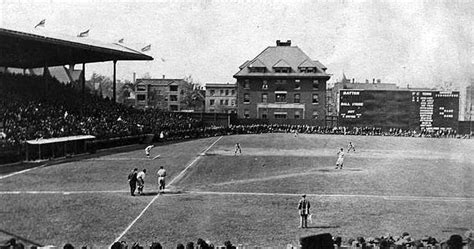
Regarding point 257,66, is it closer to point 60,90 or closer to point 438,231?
point 60,90

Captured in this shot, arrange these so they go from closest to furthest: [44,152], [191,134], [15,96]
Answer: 1. [44,152]
2. [15,96]
3. [191,134]

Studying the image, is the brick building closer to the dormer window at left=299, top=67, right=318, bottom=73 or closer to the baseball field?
the dormer window at left=299, top=67, right=318, bottom=73

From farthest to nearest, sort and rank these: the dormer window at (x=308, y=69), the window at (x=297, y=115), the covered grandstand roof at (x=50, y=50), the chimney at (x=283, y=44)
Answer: the chimney at (x=283, y=44)
the dormer window at (x=308, y=69)
the window at (x=297, y=115)
the covered grandstand roof at (x=50, y=50)

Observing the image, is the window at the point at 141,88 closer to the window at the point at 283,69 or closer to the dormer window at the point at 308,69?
the window at the point at 283,69

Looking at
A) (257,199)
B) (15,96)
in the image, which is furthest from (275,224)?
(15,96)

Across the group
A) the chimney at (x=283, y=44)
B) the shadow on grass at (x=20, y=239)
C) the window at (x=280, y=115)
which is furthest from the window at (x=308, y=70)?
the shadow on grass at (x=20, y=239)

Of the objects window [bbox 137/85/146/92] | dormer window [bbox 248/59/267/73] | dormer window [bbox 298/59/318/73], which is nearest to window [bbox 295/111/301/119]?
dormer window [bbox 298/59/318/73]

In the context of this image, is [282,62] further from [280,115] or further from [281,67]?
[280,115]
